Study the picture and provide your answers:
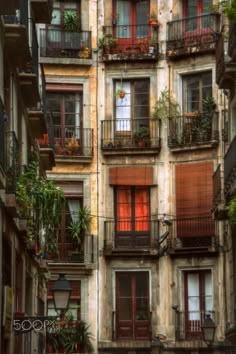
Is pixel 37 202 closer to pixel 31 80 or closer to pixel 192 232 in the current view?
pixel 31 80

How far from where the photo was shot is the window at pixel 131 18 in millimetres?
47000

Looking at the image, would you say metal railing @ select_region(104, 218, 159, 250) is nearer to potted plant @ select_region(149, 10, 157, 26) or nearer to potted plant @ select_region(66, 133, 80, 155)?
potted plant @ select_region(66, 133, 80, 155)

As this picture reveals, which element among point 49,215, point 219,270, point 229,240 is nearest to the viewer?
point 49,215

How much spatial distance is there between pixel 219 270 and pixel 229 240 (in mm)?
3698

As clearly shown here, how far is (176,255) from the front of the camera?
4456 cm

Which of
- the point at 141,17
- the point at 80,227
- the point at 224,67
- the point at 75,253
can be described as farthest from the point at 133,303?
the point at 224,67

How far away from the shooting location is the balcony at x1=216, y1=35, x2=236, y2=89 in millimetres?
34344

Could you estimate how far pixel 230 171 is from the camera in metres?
33.9

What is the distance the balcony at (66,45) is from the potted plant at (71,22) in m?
0.15

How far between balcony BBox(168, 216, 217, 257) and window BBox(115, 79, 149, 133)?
4.18 m

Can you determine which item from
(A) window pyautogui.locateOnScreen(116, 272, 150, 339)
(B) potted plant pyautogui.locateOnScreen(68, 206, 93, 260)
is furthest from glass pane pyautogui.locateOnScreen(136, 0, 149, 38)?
(A) window pyautogui.locateOnScreen(116, 272, 150, 339)

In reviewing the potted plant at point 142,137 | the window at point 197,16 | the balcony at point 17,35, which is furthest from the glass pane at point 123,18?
the balcony at point 17,35

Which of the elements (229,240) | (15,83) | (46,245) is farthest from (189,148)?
(15,83)

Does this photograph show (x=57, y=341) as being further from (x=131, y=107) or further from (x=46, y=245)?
(x=46, y=245)
